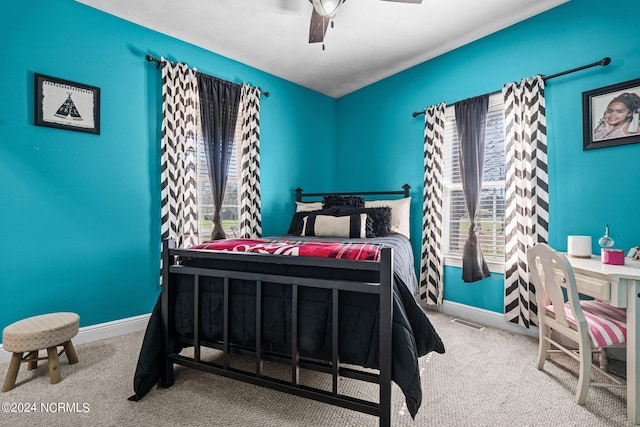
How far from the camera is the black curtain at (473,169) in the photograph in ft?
9.27

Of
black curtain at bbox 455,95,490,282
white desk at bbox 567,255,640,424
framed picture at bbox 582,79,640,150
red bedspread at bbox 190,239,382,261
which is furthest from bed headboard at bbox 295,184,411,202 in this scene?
red bedspread at bbox 190,239,382,261

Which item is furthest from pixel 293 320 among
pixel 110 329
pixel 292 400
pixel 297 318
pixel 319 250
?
pixel 110 329

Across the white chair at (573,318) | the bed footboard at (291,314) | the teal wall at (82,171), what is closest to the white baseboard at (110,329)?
the teal wall at (82,171)

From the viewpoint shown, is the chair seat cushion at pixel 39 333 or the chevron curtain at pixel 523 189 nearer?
the chair seat cushion at pixel 39 333

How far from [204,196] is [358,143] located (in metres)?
2.14

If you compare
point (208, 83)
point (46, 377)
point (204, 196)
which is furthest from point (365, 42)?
point (46, 377)

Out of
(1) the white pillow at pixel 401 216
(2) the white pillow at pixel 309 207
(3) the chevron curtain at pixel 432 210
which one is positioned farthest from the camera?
(2) the white pillow at pixel 309 207

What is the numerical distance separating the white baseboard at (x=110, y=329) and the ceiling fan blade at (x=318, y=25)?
282 centimetres

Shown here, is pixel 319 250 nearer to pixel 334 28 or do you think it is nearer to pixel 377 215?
pixel 377 215

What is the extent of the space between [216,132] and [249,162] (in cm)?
49

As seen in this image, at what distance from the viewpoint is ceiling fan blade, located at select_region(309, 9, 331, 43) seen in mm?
2260

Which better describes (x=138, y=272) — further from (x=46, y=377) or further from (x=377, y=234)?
(x=377, y=234)

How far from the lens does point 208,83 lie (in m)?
3.09

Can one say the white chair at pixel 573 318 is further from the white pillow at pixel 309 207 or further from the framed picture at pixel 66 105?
the framed picture at pixel 66 105
